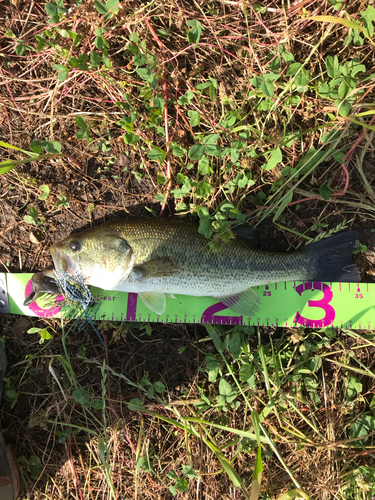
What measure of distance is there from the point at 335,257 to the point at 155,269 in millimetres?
1678

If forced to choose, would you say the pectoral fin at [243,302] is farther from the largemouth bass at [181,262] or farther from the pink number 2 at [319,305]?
the pink number 2 at [319,305]

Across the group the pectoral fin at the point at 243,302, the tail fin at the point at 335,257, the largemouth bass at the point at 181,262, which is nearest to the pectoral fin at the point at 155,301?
the largemouth bass at the point at 181,262

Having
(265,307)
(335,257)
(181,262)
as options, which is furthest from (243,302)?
(335,257)

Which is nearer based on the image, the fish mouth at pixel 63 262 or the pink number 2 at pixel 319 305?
the fish mouth at pixel 63 262

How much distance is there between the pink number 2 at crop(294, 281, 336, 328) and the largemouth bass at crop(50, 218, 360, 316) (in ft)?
0.51

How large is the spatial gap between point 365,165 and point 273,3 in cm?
172

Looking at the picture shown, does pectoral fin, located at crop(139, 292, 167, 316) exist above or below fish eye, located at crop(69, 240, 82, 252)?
below

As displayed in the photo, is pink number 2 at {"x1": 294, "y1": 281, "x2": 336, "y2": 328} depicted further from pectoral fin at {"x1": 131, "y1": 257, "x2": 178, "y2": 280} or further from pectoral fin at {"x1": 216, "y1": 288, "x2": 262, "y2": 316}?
pectoral fin at {"x1": 131, "y1": 257, "x2": 178, "y2": 280}

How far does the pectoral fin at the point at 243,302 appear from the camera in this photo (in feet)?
9.55

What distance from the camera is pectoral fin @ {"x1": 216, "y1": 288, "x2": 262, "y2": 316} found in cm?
291

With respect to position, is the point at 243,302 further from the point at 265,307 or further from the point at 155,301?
the point at 155,301

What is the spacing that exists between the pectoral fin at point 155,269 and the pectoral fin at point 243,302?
1.92 ft

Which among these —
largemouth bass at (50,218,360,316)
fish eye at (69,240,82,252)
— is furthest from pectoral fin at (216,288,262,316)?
fish eye at (69,240,82,252)

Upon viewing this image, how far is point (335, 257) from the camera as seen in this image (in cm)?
290
